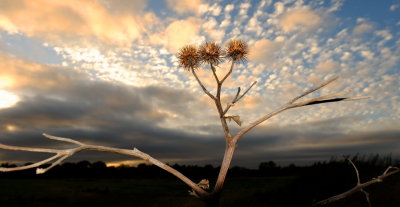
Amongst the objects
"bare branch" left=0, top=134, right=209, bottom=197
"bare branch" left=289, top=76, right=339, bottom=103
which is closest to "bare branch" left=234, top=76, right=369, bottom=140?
"bare branch" left=289, top=76, right=339, bottom=103

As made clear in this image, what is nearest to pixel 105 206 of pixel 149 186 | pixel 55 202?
pixel 55 202

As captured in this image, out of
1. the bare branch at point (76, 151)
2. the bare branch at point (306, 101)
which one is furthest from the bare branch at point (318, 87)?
the bare branch at point (76, 151)

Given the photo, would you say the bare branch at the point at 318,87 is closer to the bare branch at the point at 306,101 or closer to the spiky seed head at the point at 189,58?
the bare branch at the point at 306,101

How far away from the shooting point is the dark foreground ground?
10211 mm

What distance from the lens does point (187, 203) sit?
732 inches

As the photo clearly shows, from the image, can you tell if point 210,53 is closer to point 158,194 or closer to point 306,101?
point 306,101

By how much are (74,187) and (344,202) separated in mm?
25313

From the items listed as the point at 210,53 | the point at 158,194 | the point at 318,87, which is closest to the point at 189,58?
the point at 210,53

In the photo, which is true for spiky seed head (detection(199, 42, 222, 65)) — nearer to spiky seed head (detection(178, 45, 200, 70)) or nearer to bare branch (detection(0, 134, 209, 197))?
spiky seed head (detection(178, 45, 200, 70))

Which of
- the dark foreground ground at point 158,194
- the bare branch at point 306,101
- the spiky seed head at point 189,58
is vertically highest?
the spiky seed head at point 189,58

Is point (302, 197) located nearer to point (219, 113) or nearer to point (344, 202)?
point (344, 202)

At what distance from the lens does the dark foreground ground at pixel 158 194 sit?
1021cm

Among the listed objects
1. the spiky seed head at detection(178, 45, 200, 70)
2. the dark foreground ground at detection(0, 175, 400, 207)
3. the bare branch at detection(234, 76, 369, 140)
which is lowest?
the dark foreground ground at detection(0, 175, 400, 207)

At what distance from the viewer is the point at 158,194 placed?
91.3 ft
